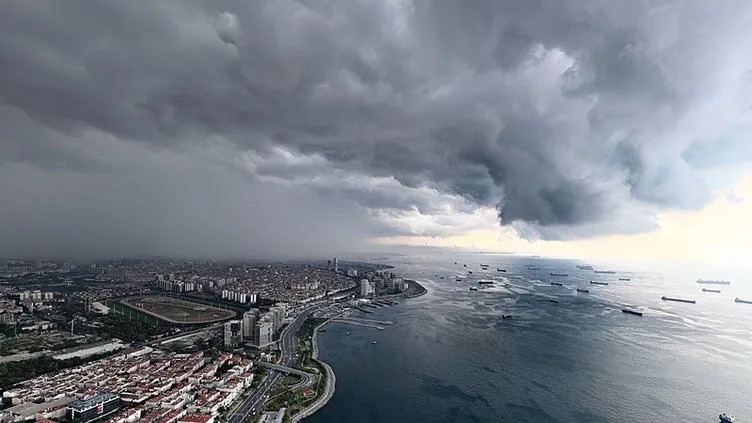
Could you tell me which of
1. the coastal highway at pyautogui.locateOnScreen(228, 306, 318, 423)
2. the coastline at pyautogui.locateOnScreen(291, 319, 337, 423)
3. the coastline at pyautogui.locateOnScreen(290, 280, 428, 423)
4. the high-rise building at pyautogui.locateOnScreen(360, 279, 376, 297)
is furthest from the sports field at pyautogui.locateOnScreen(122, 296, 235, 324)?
the high-rise building at pyautogui.locateOnScreen(360, 279, 376, 297)

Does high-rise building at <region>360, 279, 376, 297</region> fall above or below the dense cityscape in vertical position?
above

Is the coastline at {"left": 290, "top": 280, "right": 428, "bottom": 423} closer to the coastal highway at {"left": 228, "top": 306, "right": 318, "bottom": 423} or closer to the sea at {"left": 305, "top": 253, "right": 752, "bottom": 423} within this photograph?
the sea at {"left": 305, "top": 253, "right": 752, "bottom": 423}

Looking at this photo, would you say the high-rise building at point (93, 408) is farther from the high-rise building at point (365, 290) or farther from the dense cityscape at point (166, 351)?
the high-rise building at point (365, 290)

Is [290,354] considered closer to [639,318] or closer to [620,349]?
[620,349]

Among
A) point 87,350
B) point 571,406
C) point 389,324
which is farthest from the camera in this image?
point 389,324

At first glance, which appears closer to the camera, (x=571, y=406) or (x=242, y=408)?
(x=242, y=408)

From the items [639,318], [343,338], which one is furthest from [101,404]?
[639,318]
